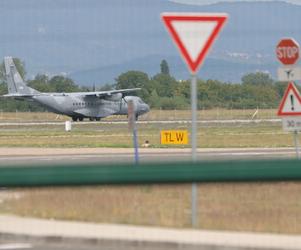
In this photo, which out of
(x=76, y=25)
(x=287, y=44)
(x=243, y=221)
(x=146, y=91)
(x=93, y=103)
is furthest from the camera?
(x=146, y=91)

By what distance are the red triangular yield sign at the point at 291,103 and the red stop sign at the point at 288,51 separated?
52cm

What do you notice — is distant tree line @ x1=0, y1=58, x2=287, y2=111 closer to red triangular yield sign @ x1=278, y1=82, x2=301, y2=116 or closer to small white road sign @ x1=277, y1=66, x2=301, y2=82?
red triangular yield sign @ x1=278, y1=82, x2=301, y2=116

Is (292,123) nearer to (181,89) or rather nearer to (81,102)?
(181,89)

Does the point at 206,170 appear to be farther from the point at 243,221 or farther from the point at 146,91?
the point at 146,91

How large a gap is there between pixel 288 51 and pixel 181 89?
65.3 metres

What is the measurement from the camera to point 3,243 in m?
11.5

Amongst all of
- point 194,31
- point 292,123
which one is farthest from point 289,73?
point 194,31

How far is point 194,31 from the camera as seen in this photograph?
447 inches

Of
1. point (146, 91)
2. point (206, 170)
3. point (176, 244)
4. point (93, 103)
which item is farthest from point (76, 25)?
point (146, 91)

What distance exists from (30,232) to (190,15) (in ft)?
10.3

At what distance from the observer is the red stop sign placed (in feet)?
68.3

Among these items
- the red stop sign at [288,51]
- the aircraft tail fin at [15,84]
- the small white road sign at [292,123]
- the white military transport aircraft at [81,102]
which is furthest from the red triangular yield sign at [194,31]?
the aircraft tail fin at [15,84]

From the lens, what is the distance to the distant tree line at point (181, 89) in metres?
73.1

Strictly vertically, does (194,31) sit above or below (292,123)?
above
